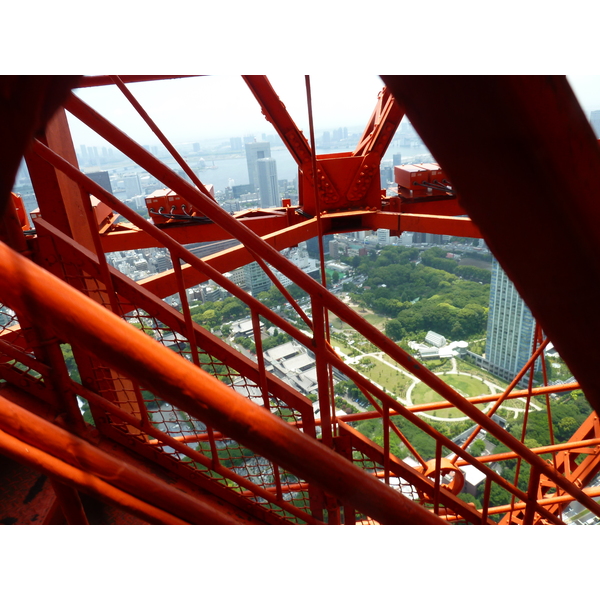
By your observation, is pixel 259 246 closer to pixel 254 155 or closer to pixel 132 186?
pixel 254 155

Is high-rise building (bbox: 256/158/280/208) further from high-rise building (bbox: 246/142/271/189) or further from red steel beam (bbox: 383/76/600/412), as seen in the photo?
red steel beam (bbox: 383/76/600/412)

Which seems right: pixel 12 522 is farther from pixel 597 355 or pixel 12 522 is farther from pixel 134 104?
pixel 597 355

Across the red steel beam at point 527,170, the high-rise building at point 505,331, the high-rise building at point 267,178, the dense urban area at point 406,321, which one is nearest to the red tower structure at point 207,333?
the red steel beam at point 527,170

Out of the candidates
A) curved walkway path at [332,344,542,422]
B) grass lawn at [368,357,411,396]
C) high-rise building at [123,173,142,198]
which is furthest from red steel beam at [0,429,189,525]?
grass lawn at [368,357,411,396]

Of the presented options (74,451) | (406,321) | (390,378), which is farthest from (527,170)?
(390,378)

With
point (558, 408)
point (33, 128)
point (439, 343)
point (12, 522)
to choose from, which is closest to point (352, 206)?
point (12, 522)

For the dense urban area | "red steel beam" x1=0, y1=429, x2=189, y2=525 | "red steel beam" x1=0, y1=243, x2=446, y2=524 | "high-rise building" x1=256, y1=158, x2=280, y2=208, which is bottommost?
the dense urban area

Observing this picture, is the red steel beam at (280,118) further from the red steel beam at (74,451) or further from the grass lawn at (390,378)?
the grass lawn at (390,378)
